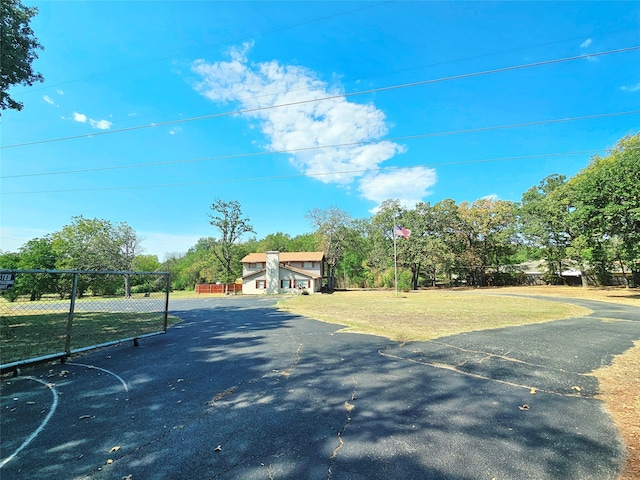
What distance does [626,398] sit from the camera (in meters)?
4.01

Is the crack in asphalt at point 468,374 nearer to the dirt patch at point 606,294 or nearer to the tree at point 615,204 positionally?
the dirt patch at point 606,294

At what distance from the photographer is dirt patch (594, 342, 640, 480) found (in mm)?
2685

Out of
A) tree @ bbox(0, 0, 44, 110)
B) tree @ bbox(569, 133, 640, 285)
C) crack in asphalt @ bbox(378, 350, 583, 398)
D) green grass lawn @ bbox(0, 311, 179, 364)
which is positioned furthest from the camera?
tree @ bbox(569, 133, 640, 285)

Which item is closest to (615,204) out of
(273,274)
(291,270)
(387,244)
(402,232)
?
(402,232)

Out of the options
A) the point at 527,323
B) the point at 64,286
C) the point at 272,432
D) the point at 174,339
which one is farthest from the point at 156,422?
the point at 64,286

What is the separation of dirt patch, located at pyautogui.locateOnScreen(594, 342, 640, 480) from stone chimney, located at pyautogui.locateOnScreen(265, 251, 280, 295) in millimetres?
34923

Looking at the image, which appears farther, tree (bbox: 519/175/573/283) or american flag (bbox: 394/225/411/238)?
tree (bbox: 519/175/573/283)

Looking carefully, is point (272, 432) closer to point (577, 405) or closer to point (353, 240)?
point (577, 405)

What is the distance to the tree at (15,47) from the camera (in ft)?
26.3

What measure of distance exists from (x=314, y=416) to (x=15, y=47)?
13.0 meters

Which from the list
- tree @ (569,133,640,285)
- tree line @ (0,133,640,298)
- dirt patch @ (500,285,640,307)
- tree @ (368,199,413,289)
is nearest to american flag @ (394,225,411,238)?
tree line @ (0,133,640,298)

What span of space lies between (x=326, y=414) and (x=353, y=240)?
46340 mm

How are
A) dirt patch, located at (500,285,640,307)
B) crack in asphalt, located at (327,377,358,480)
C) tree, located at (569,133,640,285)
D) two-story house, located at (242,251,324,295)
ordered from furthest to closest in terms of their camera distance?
two-story house, located at (242,251,324,295) < dirt patch, located at (500,285,640,307) < tree, located at (569,133,640,285) < crack in asphalt, located at (327,377,358,480)

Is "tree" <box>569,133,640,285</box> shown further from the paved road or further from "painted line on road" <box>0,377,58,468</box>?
"painted line on road" <box>0,377,58,468</box>
